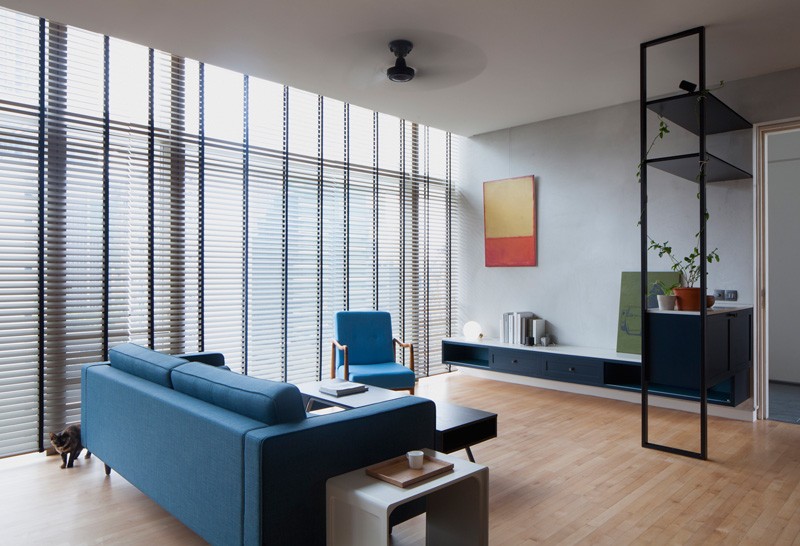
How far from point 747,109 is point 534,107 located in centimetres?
193

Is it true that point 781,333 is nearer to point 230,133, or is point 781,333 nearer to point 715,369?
point 715,369

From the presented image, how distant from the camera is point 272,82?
5.06 meters

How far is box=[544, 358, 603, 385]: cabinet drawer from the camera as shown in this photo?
5246 millimetres

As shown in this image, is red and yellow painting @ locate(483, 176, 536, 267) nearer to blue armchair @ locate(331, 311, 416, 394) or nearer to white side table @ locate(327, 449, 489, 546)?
blue armchair @ locate(331, 311, 416, 394)

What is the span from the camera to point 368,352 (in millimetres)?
5219

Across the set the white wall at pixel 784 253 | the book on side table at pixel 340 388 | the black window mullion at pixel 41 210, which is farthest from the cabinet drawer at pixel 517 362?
the black window mullion at pixel 41 210

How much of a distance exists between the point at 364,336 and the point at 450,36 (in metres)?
2.79

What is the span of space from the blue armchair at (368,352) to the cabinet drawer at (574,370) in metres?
1.56

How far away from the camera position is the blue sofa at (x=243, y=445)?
79.0 inches

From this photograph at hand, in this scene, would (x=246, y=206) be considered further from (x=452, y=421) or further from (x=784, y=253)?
(x=784, y=253)

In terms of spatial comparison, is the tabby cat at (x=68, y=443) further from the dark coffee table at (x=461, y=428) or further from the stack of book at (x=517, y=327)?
the stack of book at (x=517, y=327)

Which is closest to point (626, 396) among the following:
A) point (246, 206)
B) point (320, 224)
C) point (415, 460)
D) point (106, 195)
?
point (320, 224)

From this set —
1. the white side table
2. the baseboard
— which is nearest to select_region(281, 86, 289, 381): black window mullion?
the baseboard

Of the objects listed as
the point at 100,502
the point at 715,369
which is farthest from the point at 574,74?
the point at 100,502
